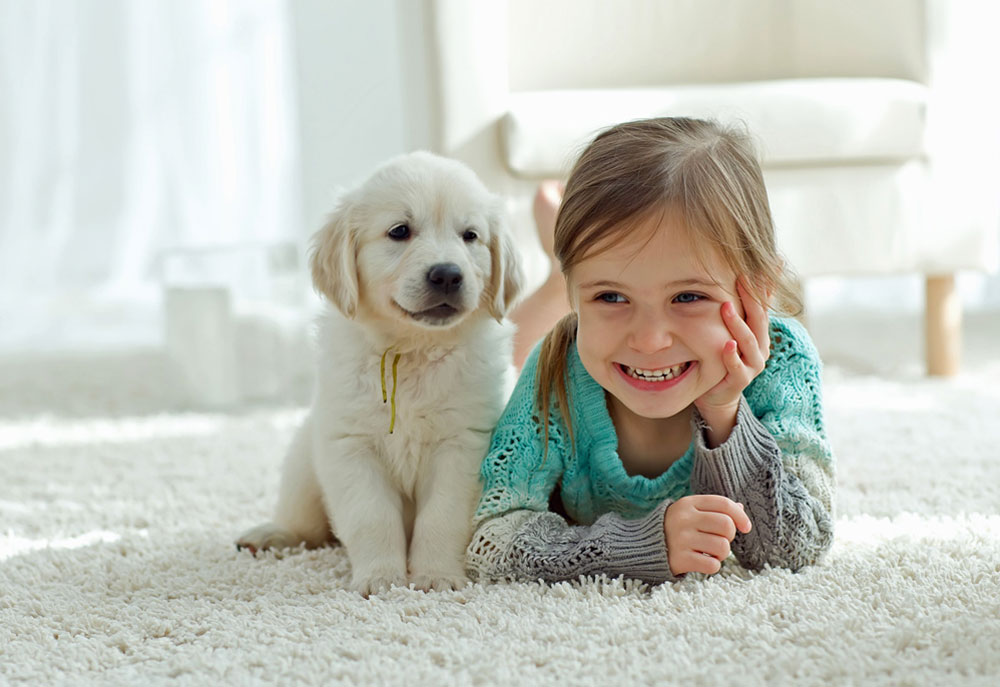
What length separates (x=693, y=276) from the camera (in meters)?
1.26

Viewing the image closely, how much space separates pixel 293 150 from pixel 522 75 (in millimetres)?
1407

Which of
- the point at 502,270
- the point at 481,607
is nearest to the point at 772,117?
the point at 502,270

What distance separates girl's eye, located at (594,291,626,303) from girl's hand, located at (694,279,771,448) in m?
0.12

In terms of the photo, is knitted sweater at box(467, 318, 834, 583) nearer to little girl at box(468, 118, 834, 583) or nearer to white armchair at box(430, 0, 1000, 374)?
little girl at box(468, 118, 834, 583)

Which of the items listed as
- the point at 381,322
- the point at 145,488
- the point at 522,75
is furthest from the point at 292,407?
the point at 381,322

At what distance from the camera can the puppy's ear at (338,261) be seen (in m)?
1.47

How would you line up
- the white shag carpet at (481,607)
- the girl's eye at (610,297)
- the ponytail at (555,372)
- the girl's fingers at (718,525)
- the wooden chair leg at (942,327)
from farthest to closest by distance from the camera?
the wooden chair leg at (942,327) < the ponytail at (555,372) < the girl's eye at (610,297) < the girl's fingers at (718,525) < the white shag carpet at (481,607)

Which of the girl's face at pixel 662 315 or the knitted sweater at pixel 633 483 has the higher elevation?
the girl's face at pixel 662 315

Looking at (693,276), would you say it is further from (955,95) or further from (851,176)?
(955,95)

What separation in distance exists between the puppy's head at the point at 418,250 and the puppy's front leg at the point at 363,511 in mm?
188

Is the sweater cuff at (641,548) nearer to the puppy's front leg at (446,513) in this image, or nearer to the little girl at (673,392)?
the little girl at (673,392)

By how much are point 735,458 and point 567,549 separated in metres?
0.22

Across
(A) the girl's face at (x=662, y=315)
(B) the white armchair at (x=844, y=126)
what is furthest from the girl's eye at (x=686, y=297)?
(B) the white armchair at (x=844, y=126)

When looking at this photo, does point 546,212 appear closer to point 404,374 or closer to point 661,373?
point 404,374
